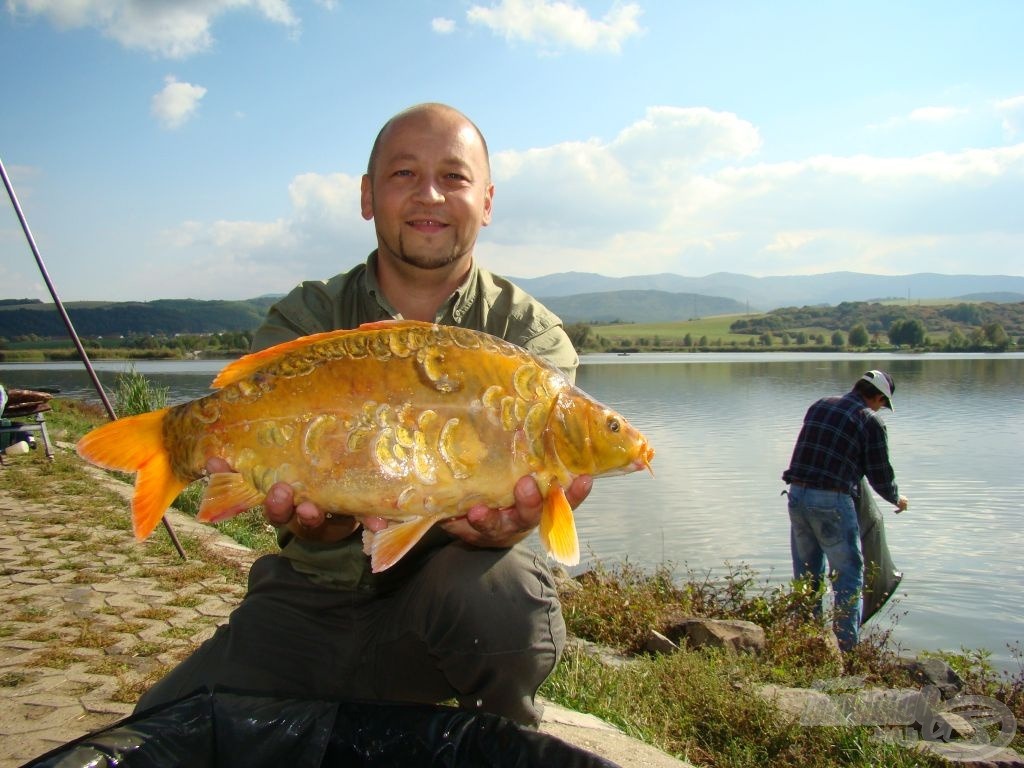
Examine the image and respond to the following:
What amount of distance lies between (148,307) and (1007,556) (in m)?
113

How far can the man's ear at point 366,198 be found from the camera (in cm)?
298

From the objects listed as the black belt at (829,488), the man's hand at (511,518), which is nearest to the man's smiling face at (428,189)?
the man's hand at (511,518)

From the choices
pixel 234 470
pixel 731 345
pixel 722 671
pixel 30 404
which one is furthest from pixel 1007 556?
pixel 731 345

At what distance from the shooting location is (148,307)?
347 ft

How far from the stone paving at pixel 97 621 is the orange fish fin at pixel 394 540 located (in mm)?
1092

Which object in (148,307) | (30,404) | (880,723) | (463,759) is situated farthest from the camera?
(148,307)

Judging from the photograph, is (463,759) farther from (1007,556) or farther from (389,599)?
(1007,556)

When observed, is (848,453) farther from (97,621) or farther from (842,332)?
(842,332)

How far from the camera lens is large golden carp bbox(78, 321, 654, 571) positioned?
76.7 inches

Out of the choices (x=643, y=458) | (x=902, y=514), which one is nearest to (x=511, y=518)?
(x=643, y=458)

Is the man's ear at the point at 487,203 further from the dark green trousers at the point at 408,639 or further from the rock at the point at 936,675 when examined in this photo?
the rock at the point at 936,675

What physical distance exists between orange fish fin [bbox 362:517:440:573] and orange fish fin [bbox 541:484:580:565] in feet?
0.97

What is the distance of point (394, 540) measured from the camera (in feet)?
6.38

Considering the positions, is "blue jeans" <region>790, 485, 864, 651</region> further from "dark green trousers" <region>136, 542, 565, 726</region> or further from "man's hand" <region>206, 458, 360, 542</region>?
"man's hand" <region>206, 458, 360, 542</region>
